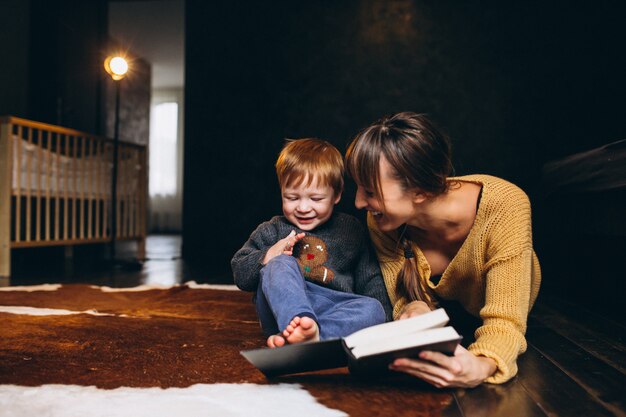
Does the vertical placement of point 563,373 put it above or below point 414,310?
below

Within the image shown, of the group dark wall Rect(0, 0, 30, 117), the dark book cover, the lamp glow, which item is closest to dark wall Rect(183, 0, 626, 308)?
the lamp glow

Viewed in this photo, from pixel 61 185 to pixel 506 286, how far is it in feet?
9.89

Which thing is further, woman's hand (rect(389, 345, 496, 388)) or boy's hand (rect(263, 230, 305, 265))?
boy's hand (rect(263, 230, 305, 265))

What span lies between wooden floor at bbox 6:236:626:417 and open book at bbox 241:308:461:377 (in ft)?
0.46

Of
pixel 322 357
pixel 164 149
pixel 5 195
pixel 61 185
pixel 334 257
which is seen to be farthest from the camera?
pixel 164 149

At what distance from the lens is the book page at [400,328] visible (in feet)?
2.70

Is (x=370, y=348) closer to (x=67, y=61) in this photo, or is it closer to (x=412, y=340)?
(x=412, y=340)

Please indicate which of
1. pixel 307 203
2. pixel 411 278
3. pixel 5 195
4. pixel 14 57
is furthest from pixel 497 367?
pixel 14 57

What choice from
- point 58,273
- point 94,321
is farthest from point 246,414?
point 58,273

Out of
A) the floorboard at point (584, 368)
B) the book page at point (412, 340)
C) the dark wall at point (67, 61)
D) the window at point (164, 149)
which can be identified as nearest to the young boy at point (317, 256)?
the book page at point (412, 340)

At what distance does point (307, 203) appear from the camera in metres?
1.33

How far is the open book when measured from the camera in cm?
81

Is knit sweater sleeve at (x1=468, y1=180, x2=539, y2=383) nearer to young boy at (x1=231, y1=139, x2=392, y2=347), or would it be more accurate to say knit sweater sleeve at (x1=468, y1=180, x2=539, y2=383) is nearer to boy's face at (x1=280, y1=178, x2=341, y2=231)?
young boy at (x1=231, y1=139, x2=392, y2=347)

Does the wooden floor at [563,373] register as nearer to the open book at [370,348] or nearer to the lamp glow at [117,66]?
the open book at [370,348]
